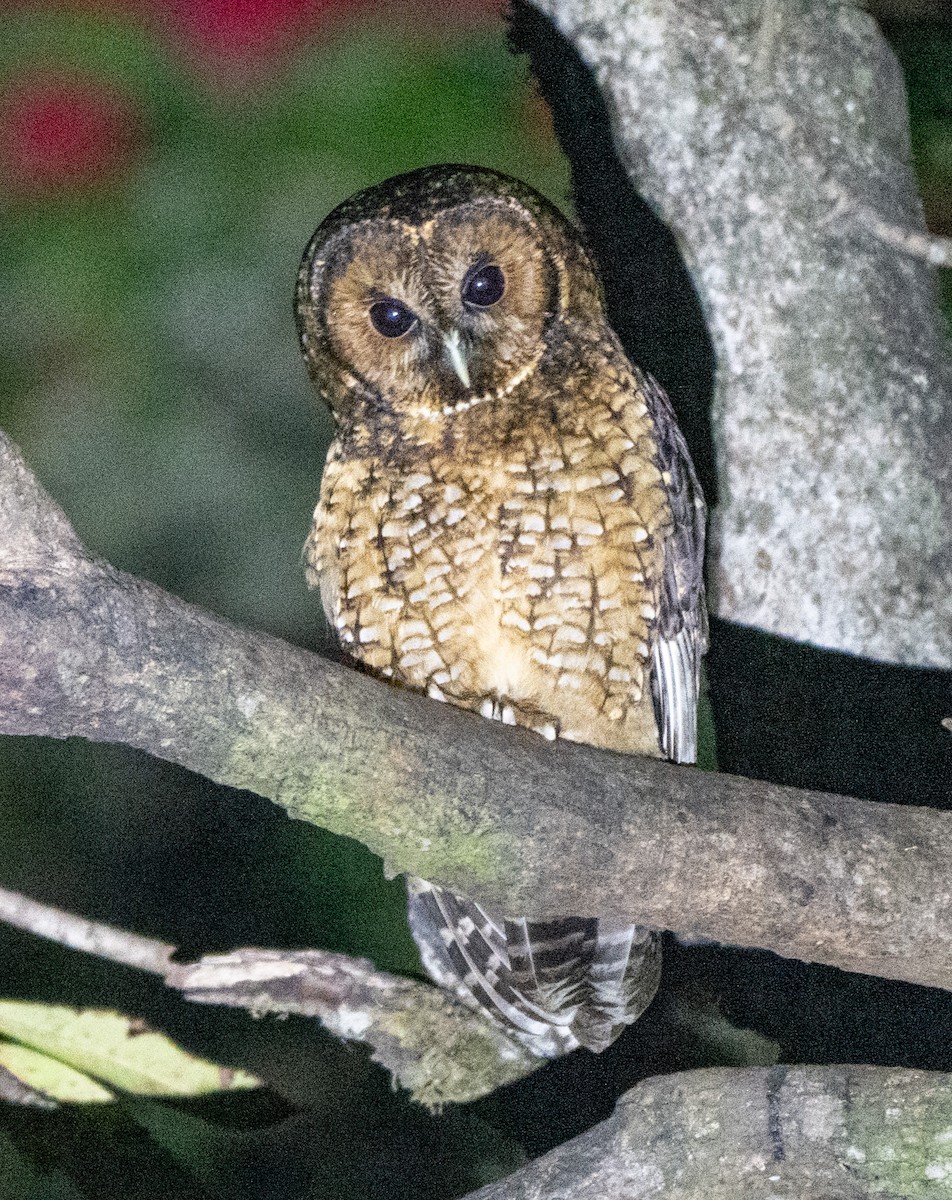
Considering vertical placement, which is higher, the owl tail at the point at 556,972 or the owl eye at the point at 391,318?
the owl eye at the point at 391,318

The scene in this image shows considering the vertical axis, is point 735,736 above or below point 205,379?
below

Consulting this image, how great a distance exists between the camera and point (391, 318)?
154cm

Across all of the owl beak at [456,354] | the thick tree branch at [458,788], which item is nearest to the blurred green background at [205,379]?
the owl beak at [456,354]

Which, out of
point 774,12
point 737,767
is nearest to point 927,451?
point 737,767

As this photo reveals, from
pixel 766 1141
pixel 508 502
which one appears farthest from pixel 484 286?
pixel 766 1141

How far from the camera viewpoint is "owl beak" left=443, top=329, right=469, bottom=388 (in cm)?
149

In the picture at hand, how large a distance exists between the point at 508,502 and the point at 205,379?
0.42 metres

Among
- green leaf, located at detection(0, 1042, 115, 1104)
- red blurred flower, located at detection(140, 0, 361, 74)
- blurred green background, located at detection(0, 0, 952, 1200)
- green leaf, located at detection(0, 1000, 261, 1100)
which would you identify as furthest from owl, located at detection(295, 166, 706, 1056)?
green leaf, located at detection(0, 1042, 115, 1104)

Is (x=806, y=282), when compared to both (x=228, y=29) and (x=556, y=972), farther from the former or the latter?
(x=556, y=972)

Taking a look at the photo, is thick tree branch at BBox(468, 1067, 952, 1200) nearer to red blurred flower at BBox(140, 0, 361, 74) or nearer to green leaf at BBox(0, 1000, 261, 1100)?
green leaf at BBox(0, 1000, 261, 1100)

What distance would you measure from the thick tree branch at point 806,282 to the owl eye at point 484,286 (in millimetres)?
303

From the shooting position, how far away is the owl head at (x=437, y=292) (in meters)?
1.49

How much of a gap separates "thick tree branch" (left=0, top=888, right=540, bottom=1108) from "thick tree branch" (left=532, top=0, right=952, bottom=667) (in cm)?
68

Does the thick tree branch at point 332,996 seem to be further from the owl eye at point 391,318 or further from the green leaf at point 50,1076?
the owl eye at point 391,318
